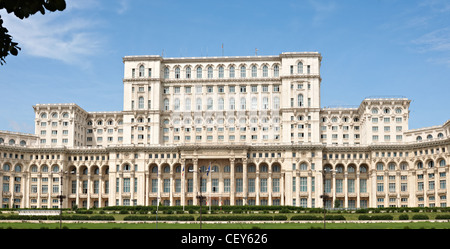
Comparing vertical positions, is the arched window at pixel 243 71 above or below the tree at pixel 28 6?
above

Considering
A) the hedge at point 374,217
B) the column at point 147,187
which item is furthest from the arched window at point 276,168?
the hedge at point 374,217

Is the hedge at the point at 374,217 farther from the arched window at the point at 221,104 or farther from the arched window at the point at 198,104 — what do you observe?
the arched window at the point at 198,104

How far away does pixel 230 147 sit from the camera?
149 meters

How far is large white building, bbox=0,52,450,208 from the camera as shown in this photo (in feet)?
492

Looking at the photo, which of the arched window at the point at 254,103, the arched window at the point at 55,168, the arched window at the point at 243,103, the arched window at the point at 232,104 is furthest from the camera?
the arched window at the point at 232,104

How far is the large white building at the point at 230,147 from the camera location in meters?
150

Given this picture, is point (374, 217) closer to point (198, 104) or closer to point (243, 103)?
point (243, 103)

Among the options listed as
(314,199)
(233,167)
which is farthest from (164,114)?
(314,199)

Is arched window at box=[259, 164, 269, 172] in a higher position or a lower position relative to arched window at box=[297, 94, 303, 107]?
lower

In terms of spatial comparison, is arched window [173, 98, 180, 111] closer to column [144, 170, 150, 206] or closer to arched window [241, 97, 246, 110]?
arched window [241, 97, 246, 110]

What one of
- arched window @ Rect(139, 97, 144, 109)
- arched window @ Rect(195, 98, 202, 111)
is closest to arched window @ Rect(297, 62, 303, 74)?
arched window @ Rect(195, 98, 202, 111)
